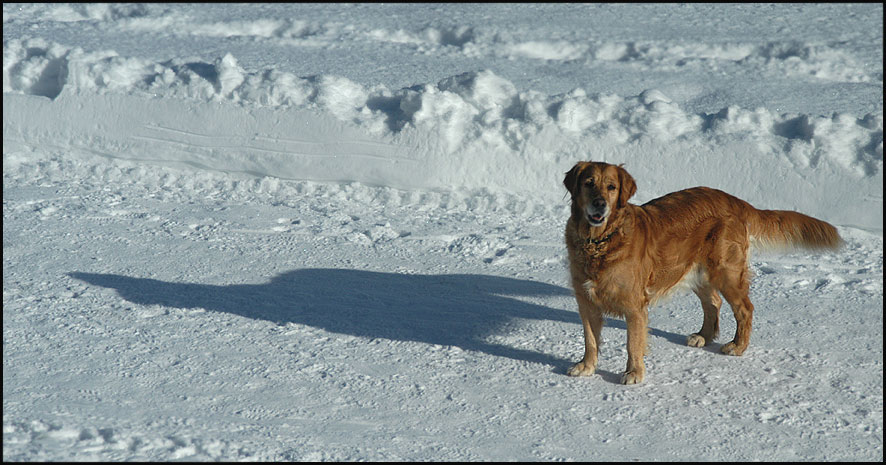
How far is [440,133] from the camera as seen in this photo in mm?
6617

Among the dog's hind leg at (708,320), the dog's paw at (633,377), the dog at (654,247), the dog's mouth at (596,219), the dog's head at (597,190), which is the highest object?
the dog's head at (597,190)

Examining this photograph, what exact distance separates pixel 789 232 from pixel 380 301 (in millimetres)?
2306

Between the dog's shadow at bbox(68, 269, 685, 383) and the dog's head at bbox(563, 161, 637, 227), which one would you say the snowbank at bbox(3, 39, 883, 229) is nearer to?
the dog's shadow at bbox(68, 269, 685, 383)

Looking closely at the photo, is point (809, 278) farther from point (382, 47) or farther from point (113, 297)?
point (382, 47)

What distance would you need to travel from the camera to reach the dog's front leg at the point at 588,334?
13.1 feet

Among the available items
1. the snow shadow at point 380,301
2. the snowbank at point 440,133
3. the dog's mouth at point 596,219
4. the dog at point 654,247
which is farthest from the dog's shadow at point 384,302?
the snowbank at point 440,133

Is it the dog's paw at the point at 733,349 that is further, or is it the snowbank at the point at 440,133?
the snowbank at the point at 440,133

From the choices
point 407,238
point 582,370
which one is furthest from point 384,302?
point 582,370

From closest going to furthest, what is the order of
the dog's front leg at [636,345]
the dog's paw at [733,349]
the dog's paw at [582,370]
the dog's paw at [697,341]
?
the dog's front leg at [636,345] → the dog's paw at [582,370] → the dog's paw at [733,349] → the dog's paw at [697,341]

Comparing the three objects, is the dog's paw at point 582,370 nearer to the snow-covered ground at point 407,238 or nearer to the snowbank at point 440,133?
the snow-covered ground at point 407,238

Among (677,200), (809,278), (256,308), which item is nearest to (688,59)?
(809,278)

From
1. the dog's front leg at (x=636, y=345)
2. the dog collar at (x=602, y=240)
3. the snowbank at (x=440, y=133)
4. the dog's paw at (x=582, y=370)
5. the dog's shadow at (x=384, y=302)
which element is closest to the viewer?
the dog collar at (x=602, y=240)

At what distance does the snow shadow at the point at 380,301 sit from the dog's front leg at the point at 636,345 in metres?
0.38

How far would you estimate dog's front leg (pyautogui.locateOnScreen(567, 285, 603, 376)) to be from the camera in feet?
13.1
